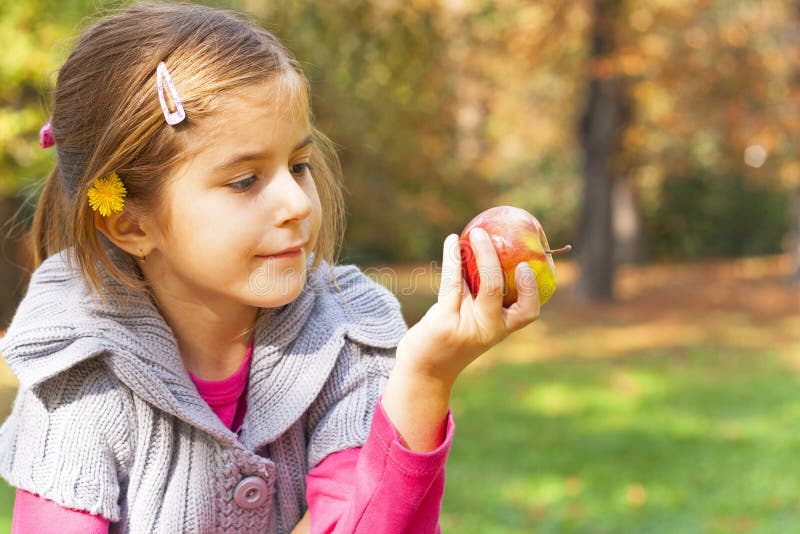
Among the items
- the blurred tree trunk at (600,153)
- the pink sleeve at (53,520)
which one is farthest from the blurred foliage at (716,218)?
the pink sleeve at (53,520)

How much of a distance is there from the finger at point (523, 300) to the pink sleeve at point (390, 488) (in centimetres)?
21

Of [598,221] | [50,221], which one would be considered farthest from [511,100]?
[50,221]

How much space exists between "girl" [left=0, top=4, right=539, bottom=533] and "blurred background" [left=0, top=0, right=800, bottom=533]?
485mm

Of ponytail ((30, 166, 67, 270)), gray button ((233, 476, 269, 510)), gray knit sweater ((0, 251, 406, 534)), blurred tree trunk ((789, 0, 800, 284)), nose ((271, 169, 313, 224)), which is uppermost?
nose ((271, 169, 313, 224))

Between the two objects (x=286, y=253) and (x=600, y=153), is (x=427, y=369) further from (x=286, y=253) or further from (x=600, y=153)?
(x=600, y=153)

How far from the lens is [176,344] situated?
1882 millimetres

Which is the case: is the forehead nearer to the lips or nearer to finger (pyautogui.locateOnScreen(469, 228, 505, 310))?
the lips

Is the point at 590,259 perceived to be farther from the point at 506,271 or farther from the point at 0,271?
the point at 506,271

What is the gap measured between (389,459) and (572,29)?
489 inches

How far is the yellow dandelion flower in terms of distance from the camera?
1780 millimetres

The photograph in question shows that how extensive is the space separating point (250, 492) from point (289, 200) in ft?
1.88

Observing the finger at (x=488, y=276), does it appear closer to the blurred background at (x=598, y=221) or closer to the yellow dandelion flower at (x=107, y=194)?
the yellow dandelion flower at (x=107, y=194)

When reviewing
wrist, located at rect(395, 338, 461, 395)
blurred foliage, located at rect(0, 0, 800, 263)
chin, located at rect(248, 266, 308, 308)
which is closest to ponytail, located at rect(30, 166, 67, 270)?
blurred foliage, located at rect(0, 0, 800, 263)

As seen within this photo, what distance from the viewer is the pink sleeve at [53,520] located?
1.70 m
